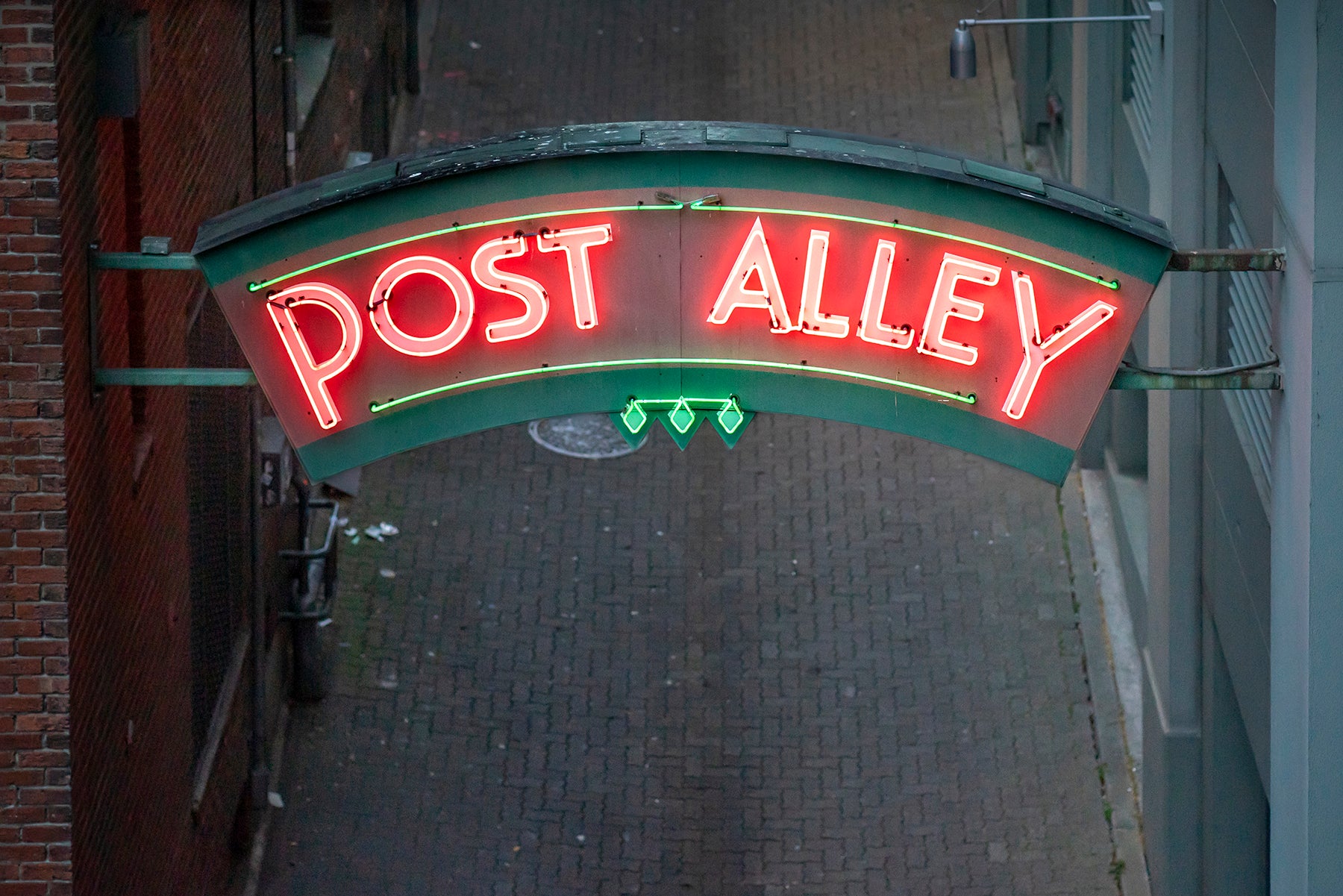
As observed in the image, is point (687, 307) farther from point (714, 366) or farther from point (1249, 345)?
point (1249, 345)

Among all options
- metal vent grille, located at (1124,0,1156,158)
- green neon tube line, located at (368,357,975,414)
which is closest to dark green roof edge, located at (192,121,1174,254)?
green neon tube line, located at (368,357,975,414)

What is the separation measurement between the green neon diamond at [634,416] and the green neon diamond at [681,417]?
12 cm

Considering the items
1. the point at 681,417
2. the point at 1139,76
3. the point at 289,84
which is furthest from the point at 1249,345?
the point at 289,84

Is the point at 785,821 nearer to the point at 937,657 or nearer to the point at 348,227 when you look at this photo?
the point at 937,657

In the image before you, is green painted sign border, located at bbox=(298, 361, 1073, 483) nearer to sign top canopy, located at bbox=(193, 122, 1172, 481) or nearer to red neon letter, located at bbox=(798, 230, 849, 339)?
sign top canopy, located at bbox=(193, 122, 1172, 481)

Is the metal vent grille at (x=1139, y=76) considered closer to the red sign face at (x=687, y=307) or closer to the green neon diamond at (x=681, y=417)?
the red sign face at (x=687, y=307)

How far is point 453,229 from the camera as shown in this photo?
8.88 meters

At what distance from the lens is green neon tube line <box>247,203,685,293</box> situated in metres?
8.86

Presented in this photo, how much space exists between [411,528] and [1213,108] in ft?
26.5

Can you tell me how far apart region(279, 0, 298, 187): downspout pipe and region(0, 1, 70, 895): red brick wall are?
7.40m

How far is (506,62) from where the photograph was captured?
82.0 feet

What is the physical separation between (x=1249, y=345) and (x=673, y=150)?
16.0 feet

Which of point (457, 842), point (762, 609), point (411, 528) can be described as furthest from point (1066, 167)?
point (457, 842)

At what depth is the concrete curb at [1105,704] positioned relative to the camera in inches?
581
